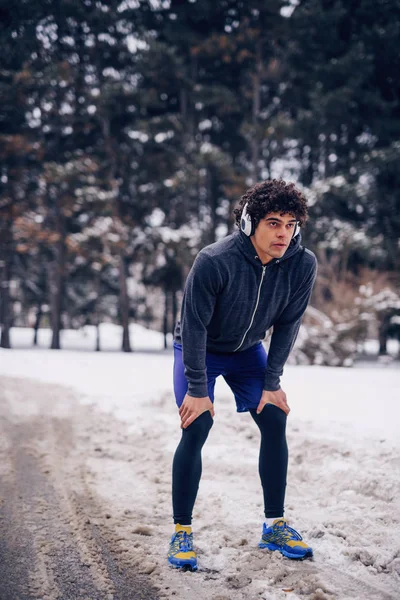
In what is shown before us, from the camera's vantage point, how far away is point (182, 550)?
2443 millimetres

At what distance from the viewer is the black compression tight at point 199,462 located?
8.32 feet

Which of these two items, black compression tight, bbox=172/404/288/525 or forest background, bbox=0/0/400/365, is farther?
forest background, bbox=0/0/400/365

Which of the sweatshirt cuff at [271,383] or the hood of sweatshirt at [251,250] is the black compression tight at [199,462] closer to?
the sweatshirt cuff at [271,383]

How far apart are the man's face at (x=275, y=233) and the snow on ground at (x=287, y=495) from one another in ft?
5.12

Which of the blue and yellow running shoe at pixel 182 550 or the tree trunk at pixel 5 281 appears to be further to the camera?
the tree trunk at pixel 5 281

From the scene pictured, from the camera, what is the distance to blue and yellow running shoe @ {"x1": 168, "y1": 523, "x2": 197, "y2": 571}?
2.39 metres

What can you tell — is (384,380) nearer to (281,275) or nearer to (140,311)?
(281,275)

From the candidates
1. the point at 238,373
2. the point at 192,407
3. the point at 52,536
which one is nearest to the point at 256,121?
the point at 238,373

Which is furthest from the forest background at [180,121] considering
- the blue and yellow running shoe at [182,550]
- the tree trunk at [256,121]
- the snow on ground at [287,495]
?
the blue and yellow running shoe at [182,550]

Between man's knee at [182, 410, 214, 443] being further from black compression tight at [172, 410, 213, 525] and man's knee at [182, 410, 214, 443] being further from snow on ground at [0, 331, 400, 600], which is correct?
snow on ground at [0, 331, 400, 600]

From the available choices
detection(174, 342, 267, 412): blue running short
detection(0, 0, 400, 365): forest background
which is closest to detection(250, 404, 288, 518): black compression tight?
detection(174, 342, 267, 412): blue running short

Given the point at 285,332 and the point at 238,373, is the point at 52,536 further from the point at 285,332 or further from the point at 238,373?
the point at 285,332

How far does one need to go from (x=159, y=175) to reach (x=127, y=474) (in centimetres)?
1691

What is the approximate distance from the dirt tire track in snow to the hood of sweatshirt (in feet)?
5.36
